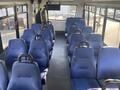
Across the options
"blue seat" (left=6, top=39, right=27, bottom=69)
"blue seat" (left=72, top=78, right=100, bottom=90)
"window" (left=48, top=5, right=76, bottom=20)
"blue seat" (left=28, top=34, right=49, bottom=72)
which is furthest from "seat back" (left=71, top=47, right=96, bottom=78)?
"window" (left=48, top=5, right=76, bottom=20)

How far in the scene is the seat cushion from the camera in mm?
3727

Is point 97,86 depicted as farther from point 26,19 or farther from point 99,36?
point 26,19

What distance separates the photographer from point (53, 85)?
5.06m

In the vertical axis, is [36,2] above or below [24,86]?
above

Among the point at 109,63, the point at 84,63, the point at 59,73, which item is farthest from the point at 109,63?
the point at 59,73

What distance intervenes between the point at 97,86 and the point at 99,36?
2.59m

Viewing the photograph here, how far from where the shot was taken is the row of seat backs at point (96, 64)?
405 cm

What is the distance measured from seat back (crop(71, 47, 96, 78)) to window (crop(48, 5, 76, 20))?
932 cm

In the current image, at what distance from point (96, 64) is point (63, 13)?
977 cm

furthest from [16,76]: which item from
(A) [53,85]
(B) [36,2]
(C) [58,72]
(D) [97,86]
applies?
(B) [36,2]

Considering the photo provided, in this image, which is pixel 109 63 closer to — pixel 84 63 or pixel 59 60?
pixel 84 63

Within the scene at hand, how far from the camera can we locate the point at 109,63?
13.3 ft

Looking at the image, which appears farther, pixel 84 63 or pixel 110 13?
pixel 110 13

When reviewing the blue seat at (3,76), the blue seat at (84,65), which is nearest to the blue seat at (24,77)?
the blue seat at (3,76)
